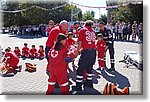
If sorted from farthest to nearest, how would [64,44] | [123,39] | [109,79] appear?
[123,39]
[109,79]
[64,44]

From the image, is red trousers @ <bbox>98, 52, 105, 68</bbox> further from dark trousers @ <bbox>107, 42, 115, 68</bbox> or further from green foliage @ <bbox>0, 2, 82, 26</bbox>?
green foliage @ <bbox>0, 2, 82, 26</bbox>

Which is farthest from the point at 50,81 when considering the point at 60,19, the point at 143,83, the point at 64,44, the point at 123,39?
the point at 123,39

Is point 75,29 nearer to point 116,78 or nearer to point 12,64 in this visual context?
point 116,78

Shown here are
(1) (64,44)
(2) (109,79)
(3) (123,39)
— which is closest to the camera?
(1) (64,44)

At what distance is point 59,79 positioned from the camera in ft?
15.6

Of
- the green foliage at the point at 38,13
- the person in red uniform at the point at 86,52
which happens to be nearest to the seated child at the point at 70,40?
the person in red uniform at the point at 86,52

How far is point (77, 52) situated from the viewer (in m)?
4.95

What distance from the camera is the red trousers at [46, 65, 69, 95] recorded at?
4.75 meters

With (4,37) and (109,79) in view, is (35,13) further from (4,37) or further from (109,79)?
(109,79)

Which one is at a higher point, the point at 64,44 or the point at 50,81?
the point at 64,44

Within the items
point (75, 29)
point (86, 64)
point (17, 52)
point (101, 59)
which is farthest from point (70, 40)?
point (17, 52)

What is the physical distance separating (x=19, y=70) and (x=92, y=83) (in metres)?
1.07

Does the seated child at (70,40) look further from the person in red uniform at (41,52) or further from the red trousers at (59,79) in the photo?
the person in red uniform at (41,52)

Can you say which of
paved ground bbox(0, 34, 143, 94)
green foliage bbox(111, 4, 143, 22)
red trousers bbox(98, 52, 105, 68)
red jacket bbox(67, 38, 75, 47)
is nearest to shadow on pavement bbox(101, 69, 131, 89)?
paved ground bbox(0, 34, 143, 94)
